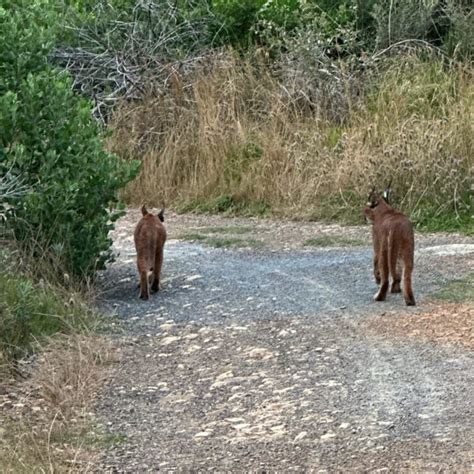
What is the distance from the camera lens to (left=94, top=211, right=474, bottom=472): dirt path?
6211 mm

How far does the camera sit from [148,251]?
10141 mm

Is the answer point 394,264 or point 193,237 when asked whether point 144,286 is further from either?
point 193,237

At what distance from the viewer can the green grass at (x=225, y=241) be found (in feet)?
40.9

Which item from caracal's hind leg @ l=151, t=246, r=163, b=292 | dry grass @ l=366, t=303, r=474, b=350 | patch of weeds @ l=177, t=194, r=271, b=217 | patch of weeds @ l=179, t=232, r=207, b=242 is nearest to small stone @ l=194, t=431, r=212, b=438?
dry grass @ l=366, t=303, r=474, b=350

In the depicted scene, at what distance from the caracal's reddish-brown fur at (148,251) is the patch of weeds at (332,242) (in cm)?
255

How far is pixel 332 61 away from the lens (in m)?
16.5

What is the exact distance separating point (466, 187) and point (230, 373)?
6548 mm

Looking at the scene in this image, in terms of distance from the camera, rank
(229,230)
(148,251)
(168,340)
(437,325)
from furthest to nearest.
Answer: (229,230), (148,251), (168,340), (437,325)

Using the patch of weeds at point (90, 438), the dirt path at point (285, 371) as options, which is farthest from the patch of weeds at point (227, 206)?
the patch of weeds at point (90, 438)

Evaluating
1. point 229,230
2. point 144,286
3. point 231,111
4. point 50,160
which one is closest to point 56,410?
point 144,286

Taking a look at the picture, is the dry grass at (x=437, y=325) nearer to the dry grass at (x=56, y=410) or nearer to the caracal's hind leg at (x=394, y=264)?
the caracal's hind leg at (x=394, y=264)

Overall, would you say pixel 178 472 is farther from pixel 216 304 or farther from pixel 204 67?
pixel 204 67

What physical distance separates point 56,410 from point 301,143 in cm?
843

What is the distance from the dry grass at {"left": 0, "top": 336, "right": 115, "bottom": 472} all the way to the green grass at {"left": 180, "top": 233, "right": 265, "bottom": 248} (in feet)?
13.2
